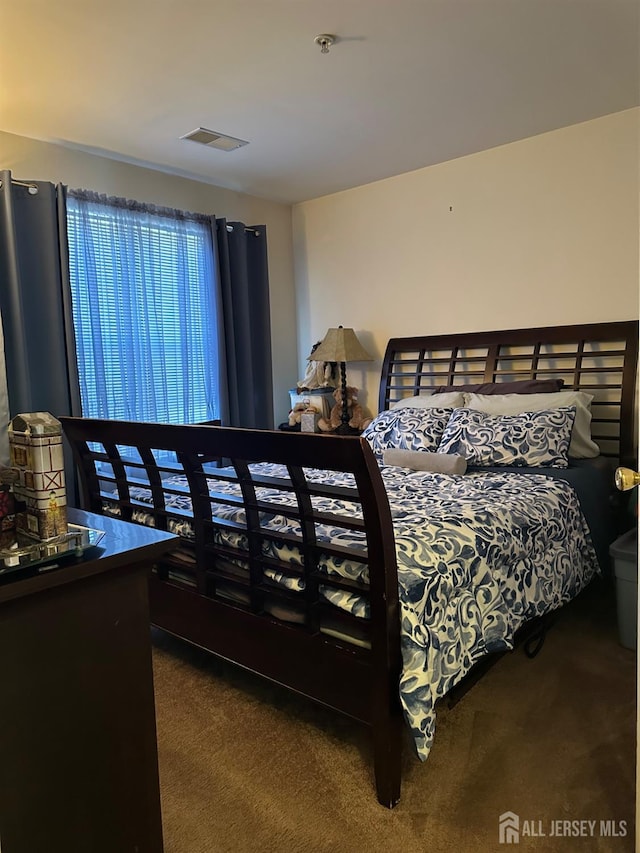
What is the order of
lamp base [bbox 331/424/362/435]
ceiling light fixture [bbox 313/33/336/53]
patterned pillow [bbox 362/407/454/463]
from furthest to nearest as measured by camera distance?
lamp base [bbox 331/424/362/435]
patterned pillow [bbox 362/407/454/463]
ceiling light fixture [bbox 313/33/336/53]

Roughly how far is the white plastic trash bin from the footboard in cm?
116

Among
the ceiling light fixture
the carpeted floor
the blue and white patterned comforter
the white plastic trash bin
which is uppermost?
the ceiling light fixture

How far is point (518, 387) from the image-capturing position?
3.33 meters

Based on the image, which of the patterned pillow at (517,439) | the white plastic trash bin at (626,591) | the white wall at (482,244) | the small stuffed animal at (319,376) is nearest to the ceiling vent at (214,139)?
the white wall at (482,244)

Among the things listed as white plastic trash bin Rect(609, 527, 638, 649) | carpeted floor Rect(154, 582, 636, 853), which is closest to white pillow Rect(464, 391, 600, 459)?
white plastic trash bin Rect(609, 527, 638, 649)

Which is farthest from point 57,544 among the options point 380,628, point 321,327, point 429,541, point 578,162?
point 321,327

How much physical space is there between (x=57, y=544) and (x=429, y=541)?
114cm

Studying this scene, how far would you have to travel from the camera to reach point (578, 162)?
127 inches

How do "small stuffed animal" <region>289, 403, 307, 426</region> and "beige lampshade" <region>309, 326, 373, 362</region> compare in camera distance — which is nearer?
"beige lampshade" <region>309, 326, 373, 362</region>

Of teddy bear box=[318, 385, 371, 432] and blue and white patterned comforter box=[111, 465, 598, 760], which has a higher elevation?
teddy bear box=[318, 385, 371, 432]

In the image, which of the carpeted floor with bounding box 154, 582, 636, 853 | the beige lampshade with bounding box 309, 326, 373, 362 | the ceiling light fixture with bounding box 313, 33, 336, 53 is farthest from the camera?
the beige lampshade with bounding box 309, 326, 373, 362

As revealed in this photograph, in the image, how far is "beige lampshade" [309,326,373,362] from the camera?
3994 mm

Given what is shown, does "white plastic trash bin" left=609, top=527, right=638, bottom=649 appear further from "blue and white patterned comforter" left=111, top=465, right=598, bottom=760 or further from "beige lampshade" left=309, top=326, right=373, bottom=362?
"beige lampshade" left=309, top=326, right=373, bottom=362

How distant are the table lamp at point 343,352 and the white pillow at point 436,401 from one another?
1.75 ft
